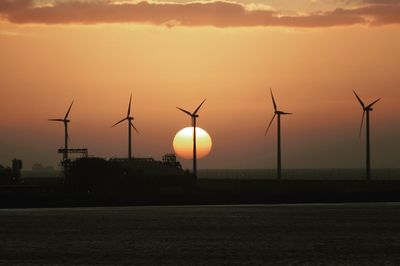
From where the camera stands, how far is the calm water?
7881 centimetres

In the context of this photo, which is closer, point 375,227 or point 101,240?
point 101,240

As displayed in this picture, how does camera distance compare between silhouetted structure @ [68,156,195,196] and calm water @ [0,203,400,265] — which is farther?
silhouetted structure @ [68,156,195,196]

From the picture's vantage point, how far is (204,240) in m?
98.1

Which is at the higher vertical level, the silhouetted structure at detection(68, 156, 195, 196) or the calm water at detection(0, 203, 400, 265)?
the silhouetted structure at detection(68, 156, 195, 196)

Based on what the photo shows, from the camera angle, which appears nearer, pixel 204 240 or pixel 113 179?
pixel 204 240

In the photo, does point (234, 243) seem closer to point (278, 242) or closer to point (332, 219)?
point (278, 242)

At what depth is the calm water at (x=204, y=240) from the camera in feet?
259

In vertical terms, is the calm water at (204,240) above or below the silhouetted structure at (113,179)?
below

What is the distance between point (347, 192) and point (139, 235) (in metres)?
84.5

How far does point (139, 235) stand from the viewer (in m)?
104

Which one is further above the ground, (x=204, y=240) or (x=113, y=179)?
(x=113, y=179)

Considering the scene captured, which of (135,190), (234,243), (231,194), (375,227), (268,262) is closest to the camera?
(268,262)

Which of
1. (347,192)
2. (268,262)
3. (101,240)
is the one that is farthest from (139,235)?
(347,192)

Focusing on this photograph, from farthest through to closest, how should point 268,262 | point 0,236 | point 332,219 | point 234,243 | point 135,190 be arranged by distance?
1. point 135,190
2. point 332,219
3. point 0,236
4. point 234,243
5. point 268,262
